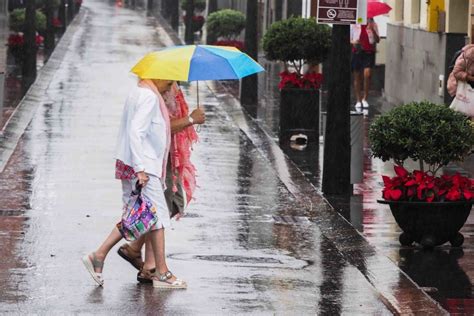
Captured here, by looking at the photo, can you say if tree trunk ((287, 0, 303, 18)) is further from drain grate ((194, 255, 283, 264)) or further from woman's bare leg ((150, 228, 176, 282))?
woman's bare leg ((150, 228, 176, 282))

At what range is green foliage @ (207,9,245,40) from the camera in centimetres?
4138

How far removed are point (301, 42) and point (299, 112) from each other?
1.02 meters

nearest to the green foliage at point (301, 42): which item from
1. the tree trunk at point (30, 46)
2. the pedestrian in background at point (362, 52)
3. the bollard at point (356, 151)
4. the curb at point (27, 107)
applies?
the curb at point (27, 107)

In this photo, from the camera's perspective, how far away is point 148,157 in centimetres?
1102

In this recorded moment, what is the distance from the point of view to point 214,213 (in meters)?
15.1

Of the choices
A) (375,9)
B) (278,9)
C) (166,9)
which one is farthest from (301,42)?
(166,9)

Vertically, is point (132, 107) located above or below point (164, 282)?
above

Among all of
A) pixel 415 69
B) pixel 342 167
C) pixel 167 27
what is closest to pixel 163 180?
pixel 342 167

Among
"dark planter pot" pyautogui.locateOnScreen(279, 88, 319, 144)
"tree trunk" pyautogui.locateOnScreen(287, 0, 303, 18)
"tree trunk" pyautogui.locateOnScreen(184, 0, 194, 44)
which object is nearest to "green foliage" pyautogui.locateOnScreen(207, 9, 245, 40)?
"tree trunk" pyautogui.locateOnScreen(287, 0, 303, 18)

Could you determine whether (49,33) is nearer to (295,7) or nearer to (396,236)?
(295,7)

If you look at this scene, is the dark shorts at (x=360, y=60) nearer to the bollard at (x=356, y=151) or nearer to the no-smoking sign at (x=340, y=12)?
the bollard at (x=356, y=151)

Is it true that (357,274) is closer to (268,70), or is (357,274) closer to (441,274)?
(441,274)

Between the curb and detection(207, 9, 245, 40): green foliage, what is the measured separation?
4221mm

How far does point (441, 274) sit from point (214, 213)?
Result: 3.70 m
